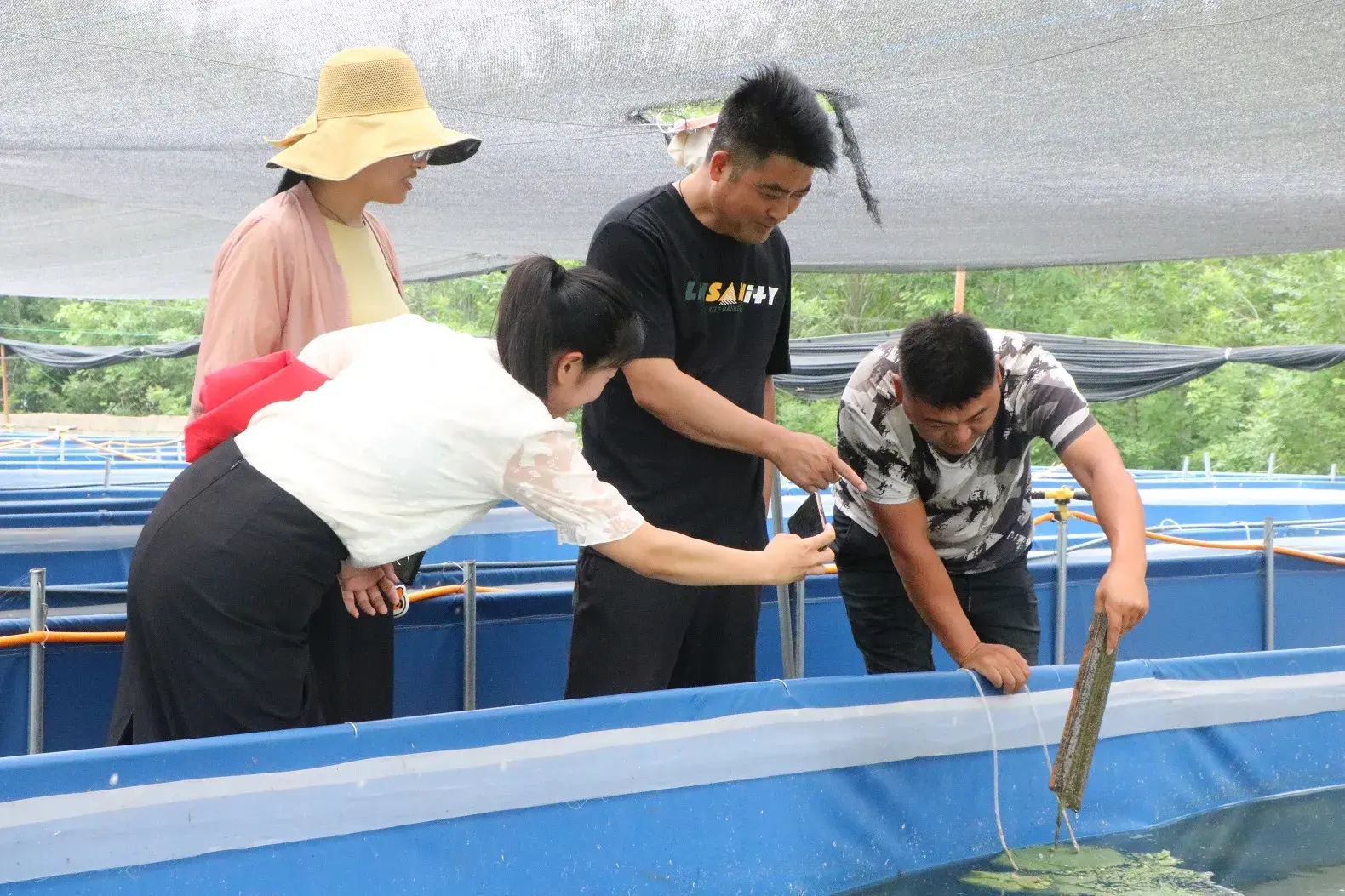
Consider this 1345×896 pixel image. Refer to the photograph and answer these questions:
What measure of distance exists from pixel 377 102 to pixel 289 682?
0.96m

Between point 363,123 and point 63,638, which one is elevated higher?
point 363,123

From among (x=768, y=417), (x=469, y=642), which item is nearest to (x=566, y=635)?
(x=469, y=642)

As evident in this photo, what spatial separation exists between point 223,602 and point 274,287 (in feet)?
2.03

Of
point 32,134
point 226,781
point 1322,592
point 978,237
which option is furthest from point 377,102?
point 1322,592

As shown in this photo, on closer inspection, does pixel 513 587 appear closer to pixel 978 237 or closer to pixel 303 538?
pixel 303 538

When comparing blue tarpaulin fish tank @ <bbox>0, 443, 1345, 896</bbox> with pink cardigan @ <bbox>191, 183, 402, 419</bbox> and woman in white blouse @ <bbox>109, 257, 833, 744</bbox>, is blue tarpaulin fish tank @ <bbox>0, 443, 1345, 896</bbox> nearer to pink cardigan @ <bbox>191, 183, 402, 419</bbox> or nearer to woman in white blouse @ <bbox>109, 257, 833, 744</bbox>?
woman in white blouse @ <bbox>109, 257, 833, 744</bbox>

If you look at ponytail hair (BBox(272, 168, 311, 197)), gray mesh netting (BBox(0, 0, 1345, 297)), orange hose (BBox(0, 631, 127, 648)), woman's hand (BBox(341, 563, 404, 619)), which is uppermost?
gray mesh netting (BBox(0, 0, 1345, 297))

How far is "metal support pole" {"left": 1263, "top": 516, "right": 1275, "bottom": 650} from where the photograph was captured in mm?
3869

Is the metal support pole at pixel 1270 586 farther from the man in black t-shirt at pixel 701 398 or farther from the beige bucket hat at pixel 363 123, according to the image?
the beige bucket hat at pixel 363 123

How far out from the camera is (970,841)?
2201 mm

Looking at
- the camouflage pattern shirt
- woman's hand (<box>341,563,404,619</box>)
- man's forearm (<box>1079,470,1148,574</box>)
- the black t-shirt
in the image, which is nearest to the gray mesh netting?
the black t-shirt

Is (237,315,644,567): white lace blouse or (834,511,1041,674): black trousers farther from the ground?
(237,315,644,567): white lace blouse

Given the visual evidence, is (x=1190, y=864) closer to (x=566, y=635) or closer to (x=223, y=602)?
(x=566, y=635)

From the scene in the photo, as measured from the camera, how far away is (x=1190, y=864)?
2219 millimetres
